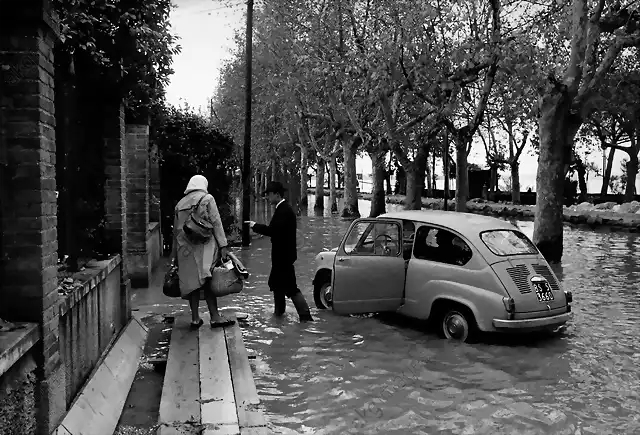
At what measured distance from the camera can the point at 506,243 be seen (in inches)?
345

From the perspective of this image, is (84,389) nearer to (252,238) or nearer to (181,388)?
(181,388)

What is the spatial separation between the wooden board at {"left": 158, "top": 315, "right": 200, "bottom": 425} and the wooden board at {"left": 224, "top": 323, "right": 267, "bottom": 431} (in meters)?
0.36

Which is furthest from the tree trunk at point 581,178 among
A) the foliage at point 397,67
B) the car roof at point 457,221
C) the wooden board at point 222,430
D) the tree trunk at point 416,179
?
the wooden board at point 222,430

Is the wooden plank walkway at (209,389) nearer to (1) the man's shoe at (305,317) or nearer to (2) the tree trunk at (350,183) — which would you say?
(1) the man's shoe at (305,317)

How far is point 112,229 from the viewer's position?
8.21m

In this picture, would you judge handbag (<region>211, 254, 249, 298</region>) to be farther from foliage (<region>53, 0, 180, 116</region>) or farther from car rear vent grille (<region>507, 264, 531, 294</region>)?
car rear vent grille (<region>507, 264, 531, 294</region>)

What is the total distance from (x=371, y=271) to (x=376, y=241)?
0.60m

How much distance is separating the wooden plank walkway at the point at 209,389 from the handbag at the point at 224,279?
1.68 feet

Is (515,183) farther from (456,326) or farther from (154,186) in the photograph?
(456,326)

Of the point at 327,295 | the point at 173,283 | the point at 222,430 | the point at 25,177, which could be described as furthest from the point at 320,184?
the point at 25,177

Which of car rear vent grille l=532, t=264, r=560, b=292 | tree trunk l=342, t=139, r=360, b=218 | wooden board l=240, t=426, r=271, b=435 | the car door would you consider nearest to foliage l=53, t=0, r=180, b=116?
the car door

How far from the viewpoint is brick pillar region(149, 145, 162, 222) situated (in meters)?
15.5

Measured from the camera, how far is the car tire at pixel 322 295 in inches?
421

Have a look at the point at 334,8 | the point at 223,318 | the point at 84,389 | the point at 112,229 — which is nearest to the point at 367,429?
the point at 84,389
